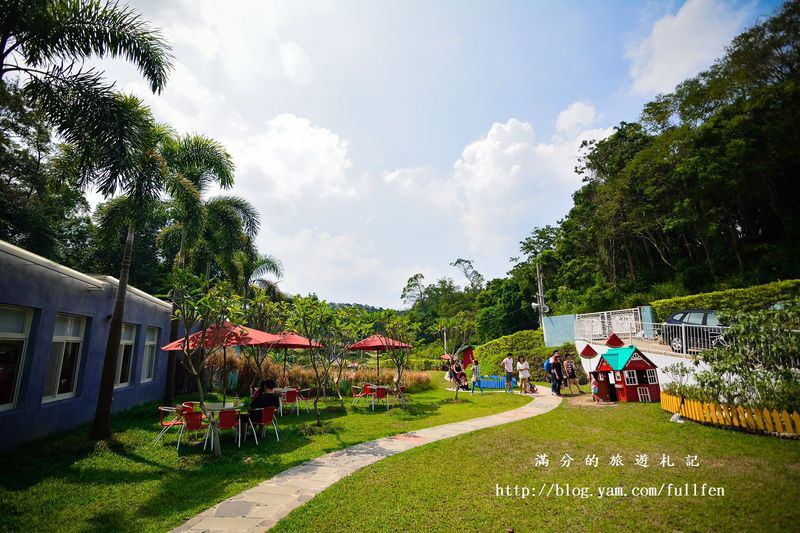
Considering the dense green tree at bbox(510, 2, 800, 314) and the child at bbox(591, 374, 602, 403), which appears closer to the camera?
the child at bbox(591, 374, 602, 403)

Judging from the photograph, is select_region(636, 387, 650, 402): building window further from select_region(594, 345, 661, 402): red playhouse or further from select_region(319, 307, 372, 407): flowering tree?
select_region(319, 307, 372, 407): flowering tree

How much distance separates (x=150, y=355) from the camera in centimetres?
1338

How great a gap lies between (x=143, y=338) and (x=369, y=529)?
1206 centimetres

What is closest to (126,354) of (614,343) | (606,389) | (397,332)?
(397,332)

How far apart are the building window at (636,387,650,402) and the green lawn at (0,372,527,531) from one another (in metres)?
6.47

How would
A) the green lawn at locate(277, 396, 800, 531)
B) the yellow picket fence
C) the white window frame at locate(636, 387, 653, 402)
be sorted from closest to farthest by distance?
1. the green lawn at locate(277, 396, 800, 531)
2. the yellow picket fence
3. the white window frame at locate(636, 387, 653, 402)

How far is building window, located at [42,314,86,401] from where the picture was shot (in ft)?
26.4

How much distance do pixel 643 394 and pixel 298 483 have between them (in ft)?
35.5

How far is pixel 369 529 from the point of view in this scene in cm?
384

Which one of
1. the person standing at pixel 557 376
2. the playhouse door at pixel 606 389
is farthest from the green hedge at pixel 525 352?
the playhouse door at pixel 606 389

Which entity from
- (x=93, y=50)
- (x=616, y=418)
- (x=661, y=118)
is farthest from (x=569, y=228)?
(x=93, y=50)

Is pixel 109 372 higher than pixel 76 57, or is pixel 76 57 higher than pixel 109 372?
pixel 76 57

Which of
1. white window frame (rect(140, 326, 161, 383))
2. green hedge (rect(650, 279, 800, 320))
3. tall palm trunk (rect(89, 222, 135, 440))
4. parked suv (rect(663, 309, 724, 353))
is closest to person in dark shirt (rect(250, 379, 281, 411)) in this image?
tall palm trunk (rect(89, 222, 135, 440))

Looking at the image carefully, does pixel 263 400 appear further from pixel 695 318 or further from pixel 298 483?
pixel 695 318
